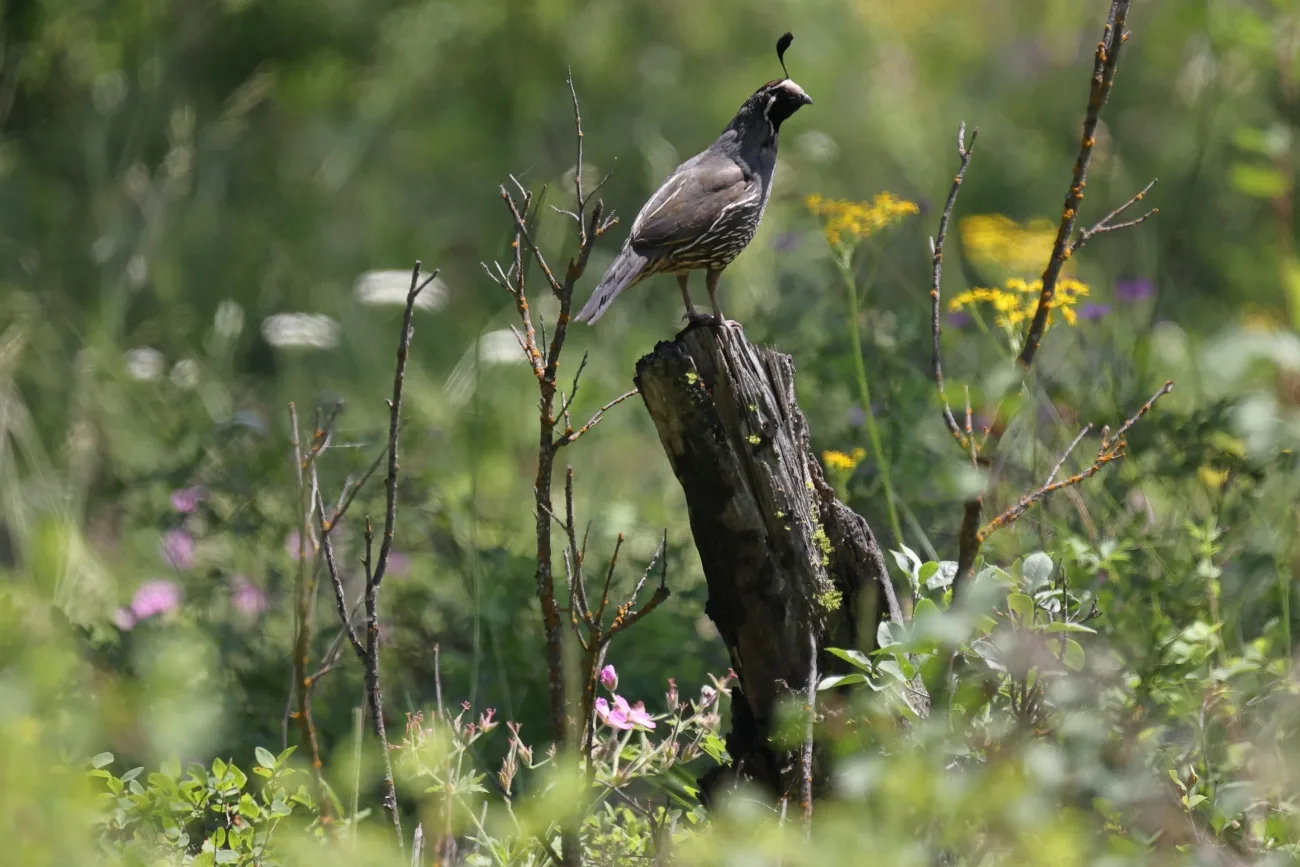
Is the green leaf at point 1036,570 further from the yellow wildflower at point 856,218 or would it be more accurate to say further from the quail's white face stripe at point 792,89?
the quail's white face stripe at point 792,89

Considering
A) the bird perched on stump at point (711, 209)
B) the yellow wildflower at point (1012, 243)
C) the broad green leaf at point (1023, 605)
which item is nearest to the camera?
the broad green leaf at point (1023, 605)

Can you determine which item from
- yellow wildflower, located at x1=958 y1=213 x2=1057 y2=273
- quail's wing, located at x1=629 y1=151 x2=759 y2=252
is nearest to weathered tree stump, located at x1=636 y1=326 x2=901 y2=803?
quail's wing, located at x1=629 y1=151 x2=759 y2=252

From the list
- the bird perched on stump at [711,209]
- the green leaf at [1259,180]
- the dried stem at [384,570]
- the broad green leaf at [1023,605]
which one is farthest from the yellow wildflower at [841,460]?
the dried stem at [384,570]

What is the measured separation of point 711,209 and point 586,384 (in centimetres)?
177

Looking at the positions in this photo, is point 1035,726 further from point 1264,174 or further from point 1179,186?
point 1179,186

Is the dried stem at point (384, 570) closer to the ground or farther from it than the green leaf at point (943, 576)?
farther from it

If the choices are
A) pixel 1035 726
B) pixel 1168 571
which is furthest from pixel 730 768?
pixel 1168 571

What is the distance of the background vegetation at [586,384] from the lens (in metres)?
2.06

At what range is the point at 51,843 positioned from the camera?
1366mm

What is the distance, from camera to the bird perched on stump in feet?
10.3

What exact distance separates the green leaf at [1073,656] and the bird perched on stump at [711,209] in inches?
43.3

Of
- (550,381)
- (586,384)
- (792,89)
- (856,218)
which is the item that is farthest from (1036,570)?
(586,384)

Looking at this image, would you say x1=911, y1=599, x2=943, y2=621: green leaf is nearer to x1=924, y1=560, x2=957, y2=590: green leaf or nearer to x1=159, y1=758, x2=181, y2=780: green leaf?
x1=924, y1=560, x2=957, y2=590: green leaf

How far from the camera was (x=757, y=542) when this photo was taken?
2.41 meters
